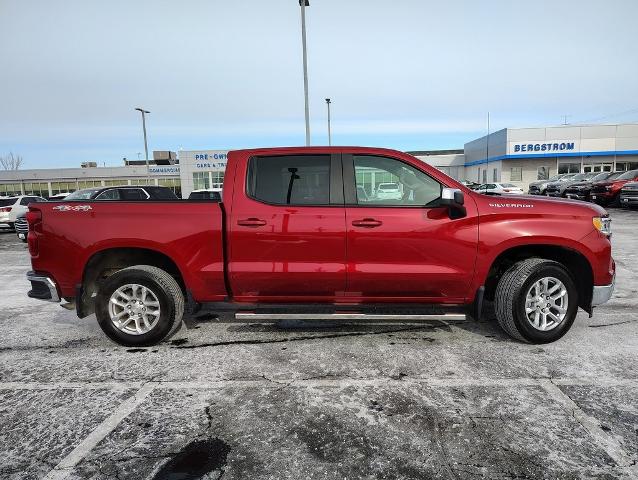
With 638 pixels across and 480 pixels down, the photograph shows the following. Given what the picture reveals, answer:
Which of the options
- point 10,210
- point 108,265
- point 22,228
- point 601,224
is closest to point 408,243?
point 601,224

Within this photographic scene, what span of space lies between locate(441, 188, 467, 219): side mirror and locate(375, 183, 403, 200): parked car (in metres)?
0.42

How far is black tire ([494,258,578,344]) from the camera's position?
3998mm

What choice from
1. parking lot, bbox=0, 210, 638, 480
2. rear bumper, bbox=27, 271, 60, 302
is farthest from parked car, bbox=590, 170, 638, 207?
rear bumper, bbox=27, 271, 60, 302

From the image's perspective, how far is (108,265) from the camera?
4348 millimetres

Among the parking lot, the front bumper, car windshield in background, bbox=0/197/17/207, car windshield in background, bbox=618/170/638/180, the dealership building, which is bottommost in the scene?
the parking lot

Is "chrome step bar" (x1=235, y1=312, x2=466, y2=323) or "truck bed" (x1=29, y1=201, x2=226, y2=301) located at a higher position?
"truck bed" (x1=29, y1=201, x2=226, y2=301)

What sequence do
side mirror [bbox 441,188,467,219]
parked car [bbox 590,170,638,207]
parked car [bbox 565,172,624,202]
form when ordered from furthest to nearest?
parked car [bbox 565,172,624,202] → parked car [bbox 590,170,638,207] → side mirror [bbox 441,188,467,219]

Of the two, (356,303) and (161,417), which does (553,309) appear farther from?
(161,417)

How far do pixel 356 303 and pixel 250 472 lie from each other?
204 centimetres

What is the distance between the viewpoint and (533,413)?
2.91 metres

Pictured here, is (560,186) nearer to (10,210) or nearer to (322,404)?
(322,404)

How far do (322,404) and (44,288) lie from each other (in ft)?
9.85

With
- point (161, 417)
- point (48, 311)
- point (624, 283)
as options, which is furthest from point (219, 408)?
point (624, 283)

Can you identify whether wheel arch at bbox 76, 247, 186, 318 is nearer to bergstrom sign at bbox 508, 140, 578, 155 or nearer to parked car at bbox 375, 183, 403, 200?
parked car at bbox 375, 183, 403, 200
